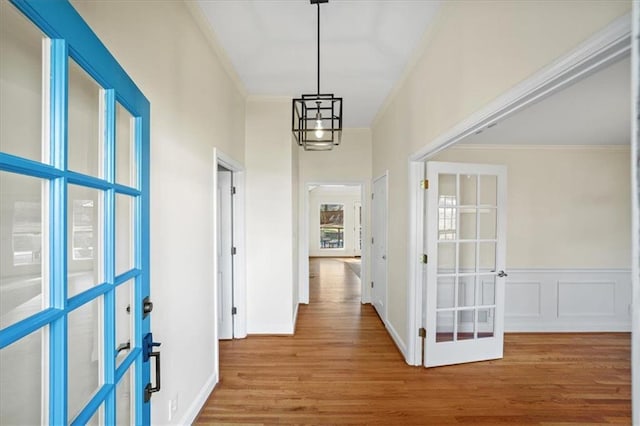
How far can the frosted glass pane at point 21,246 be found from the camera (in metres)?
0.65

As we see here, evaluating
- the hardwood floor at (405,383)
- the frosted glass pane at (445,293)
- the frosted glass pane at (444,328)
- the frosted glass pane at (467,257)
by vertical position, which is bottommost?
the hardwood floor at (405,383)

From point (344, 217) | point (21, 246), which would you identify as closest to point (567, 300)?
point (21, 246)

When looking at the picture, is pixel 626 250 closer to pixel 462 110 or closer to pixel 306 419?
pixel 462 110

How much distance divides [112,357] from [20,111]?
77cm

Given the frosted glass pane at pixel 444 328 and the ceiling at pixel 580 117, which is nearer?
the ceiling at pixel 580 117

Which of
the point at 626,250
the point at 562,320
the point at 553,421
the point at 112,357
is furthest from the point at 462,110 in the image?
the point at 626,250

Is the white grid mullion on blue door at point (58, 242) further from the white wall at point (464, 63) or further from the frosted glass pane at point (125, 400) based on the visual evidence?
the white wall at point (464, 63)

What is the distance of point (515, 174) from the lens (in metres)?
3.84

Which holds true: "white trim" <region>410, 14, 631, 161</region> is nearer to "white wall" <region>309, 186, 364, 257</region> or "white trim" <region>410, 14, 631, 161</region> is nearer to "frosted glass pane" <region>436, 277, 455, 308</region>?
"frosted glass pane" <region>436, 277, 455, 308</region>

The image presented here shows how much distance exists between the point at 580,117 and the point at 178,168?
373 cm

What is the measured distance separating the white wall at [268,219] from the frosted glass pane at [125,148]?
94.8 inches

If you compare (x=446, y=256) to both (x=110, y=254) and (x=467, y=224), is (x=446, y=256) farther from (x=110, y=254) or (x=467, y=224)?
(x=110, y=254)

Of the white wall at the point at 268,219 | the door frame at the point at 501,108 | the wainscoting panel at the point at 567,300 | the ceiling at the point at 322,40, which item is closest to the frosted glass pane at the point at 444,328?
the door frame at the point at 501,108

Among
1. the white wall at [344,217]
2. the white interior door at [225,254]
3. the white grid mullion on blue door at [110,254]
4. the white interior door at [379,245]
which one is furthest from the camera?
the white wall at [344,217]
